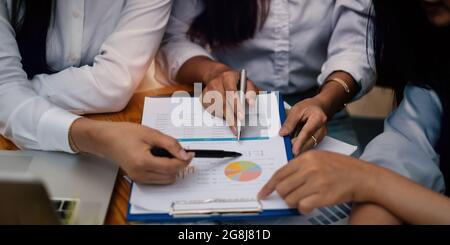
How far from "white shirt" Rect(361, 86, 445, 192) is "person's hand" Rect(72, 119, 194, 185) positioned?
1.10 feet

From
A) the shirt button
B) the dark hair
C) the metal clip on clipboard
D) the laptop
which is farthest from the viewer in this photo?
the dark hair

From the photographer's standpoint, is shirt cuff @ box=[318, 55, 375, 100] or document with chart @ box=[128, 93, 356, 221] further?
shirt cuff @ box=[318, 55, 375, 100]

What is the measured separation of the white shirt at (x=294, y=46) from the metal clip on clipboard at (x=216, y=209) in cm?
53

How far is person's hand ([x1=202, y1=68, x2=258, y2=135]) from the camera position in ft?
2.78

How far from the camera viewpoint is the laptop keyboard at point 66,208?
25.7 inches

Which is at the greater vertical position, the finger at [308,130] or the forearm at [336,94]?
the finger at [308,130]

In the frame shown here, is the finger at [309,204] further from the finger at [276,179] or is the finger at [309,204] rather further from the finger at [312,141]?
the finger at [312,141]

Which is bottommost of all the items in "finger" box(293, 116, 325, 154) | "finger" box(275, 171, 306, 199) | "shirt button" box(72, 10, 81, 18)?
"finger" box(293, 116, 325, 154)

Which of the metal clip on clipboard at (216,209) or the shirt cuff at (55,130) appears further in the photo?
the shirt cuff at (55,130)

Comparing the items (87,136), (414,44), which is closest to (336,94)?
(414,44)

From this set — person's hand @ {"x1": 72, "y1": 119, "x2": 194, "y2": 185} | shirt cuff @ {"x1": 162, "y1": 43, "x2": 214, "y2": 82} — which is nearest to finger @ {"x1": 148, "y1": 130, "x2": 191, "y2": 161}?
person's hand @ {"x1": 72, "y1": 119, "x2": 194, "y2": 185}

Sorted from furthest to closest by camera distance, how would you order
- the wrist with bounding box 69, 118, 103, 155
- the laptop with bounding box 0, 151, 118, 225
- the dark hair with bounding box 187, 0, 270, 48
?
the dark hair with bounding box 187, 0, 270, 48, the wrist with bounding box 69, 118, 103, 155, the laptop with bounding box 0, 151, 118, 225

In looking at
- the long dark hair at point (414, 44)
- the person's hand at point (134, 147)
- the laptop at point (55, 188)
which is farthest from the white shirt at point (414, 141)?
the laptop at point (55, 188)

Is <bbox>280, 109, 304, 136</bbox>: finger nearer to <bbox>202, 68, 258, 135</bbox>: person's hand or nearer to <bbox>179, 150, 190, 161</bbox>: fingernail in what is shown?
<bbox>202, 68, 258, 135</bbox>: person's hand
